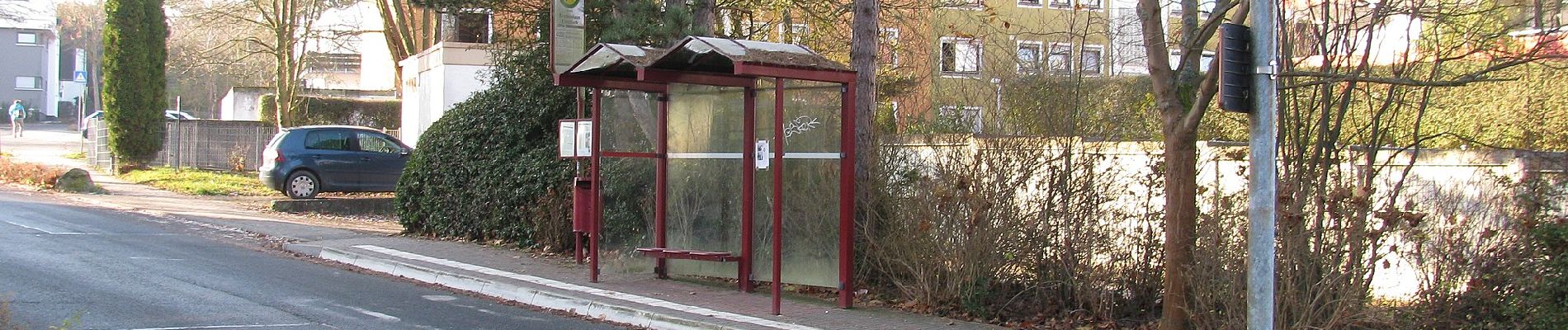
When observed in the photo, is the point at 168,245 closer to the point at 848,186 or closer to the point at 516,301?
the point at 516,301

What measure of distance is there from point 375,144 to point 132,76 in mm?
9834

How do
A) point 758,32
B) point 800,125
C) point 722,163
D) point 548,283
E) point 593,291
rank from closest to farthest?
point 800,125, point 593,291, point 548,283, point 722,163, point 758,32

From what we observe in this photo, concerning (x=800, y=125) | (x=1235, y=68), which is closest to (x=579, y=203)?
(x=800, y=125)

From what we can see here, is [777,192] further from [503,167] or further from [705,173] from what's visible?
[503,167]

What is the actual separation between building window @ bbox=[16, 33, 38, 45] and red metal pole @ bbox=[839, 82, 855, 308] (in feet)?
245

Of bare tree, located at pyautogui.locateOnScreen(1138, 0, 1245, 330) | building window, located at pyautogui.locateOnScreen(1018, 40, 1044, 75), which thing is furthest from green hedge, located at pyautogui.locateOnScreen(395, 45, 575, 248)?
bare tree, located at pyautogui.locateOnScreen(1138, 0, 1245, 330)

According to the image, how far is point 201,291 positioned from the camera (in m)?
10.1

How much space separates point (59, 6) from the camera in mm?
52594

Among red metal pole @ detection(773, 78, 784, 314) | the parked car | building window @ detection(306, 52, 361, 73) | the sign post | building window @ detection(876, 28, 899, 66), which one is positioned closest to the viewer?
the sign post

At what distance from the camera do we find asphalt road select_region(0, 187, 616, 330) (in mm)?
8766

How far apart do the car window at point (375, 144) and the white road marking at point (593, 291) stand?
8287mm

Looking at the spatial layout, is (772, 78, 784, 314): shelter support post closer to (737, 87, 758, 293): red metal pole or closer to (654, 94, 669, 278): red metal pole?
(737, 87, 758, 293): red metal pole

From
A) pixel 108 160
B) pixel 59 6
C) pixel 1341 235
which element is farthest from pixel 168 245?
pixel 59 6

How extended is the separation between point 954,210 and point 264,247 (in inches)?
342
